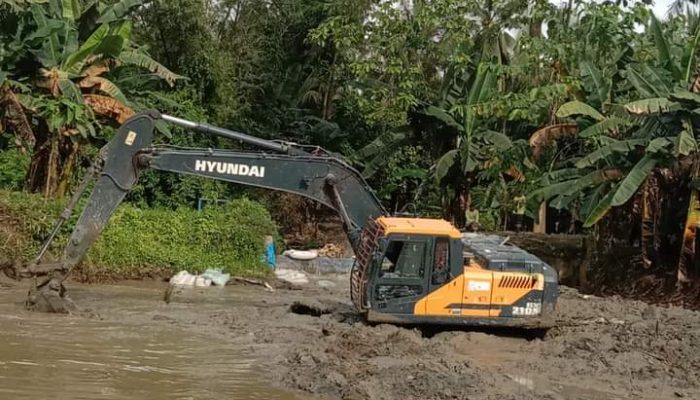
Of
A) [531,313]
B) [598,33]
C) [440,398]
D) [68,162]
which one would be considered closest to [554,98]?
[598,33]

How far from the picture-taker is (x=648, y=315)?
→ 1337 centimetres

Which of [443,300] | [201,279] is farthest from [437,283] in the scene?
[201,279]

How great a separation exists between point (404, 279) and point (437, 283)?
0.44 metres

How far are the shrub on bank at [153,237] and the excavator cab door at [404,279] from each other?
746 centimetres

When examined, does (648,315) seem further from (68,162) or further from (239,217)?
(68,162)

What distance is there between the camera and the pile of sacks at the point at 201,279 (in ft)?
55.1

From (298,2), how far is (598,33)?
11076mm

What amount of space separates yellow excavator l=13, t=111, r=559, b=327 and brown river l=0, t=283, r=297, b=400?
87 centimetres

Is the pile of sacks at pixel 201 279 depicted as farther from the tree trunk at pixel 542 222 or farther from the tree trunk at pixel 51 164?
the tree trunk at pixel 542 222

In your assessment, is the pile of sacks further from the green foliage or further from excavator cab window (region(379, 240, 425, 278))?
excavator cab window (region(379, 240, 425, 278))

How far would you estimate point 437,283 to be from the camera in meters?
11.0

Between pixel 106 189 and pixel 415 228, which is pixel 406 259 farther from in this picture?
pixel 106 189

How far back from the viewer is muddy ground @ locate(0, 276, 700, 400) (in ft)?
29.4

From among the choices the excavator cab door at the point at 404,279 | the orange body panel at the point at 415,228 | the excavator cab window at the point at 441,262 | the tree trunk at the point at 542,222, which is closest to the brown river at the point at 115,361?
the excavator cab door at the point at 404,279
